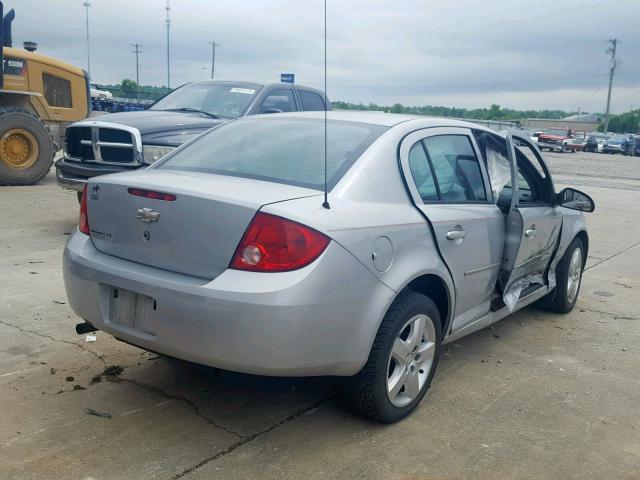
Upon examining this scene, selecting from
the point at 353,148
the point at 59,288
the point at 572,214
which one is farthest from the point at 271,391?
the point at 572,214

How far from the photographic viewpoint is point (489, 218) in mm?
4246

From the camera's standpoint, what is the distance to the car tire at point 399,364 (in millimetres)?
3309

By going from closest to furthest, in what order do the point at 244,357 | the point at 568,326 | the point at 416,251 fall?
the point at 244,357 → the point at 416,251 → the point at 568,326

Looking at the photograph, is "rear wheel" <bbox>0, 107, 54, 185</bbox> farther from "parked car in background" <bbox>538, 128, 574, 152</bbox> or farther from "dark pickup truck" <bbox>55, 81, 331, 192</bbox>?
"parked car in background" <bbox>538, 128, 574, 152</bbox>

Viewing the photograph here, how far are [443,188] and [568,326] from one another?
7.44 feet

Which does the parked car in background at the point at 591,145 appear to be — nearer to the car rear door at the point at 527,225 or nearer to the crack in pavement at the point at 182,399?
the car rear door at the point at 527,225

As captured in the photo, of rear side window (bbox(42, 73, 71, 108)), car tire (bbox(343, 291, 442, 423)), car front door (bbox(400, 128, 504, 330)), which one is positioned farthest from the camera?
rear side window (bbox(42, 73, 71, 108))

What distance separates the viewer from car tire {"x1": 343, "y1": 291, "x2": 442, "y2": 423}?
10.9 ft

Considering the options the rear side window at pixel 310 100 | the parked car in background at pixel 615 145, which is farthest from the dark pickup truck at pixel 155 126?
the parked car in background at pixel 615 145

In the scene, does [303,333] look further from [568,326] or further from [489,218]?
[568,326]

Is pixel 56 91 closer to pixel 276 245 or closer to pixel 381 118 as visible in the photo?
pixel 381 118

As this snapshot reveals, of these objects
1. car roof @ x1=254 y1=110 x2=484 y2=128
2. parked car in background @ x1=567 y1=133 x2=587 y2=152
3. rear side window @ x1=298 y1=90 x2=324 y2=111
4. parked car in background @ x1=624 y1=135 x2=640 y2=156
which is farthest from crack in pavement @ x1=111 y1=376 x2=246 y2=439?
parked car in background @ x1=624 y1=135 x2=640 y2=156

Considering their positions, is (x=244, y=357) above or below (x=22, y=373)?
above

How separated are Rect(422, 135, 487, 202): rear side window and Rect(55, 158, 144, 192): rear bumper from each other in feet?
14.5
